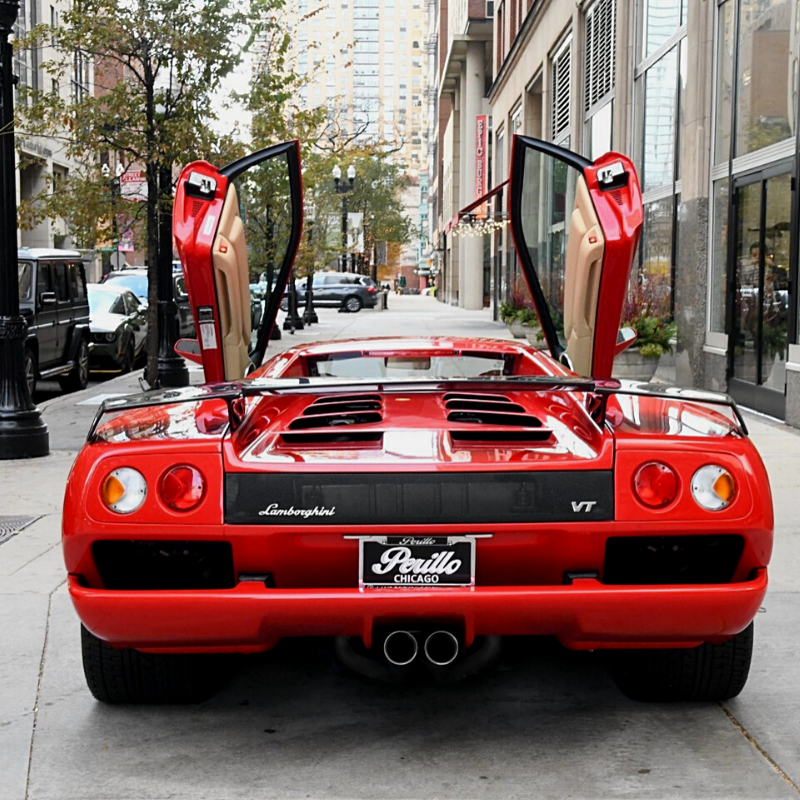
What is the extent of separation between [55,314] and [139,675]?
12185mm

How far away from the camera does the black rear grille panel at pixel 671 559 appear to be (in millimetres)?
3580

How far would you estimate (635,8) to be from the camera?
19.5m

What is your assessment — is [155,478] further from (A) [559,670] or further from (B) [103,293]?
(B) [103,293]

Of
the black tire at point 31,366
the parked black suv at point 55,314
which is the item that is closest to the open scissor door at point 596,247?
the black tire at point 31,366

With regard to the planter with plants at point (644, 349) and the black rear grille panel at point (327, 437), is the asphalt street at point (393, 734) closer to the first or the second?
the black rear grille panel at point (327, 437)

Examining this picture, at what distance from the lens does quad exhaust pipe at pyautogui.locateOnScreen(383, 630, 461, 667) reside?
3.68m

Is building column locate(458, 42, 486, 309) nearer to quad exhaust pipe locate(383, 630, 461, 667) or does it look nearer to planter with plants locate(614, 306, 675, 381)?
planter with plants locate(614, 306, 675, 381)

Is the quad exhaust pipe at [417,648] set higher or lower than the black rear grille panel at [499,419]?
lower

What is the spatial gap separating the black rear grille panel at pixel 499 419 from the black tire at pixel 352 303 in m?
46.7

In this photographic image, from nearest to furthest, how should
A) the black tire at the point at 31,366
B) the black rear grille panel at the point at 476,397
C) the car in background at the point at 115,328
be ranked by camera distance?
the black rear grille panel at the point at 476,397 < the black tire at the point at 31,366 < the car in background at the point at 115,328

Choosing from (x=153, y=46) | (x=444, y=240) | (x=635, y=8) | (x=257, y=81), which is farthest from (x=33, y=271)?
(x=444, y=240)

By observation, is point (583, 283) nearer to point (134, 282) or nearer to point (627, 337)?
point (627, 337)

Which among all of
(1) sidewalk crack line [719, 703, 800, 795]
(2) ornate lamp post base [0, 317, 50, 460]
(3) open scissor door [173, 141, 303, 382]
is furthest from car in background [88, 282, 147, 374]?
(1) sidewalk crack line [719, 703, 800, 795]

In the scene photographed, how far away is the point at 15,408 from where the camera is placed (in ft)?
33.7
